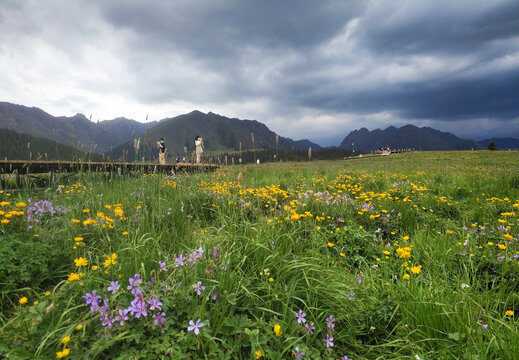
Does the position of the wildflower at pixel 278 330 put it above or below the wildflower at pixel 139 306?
below

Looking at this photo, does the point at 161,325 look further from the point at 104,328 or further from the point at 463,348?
the point at 463,348

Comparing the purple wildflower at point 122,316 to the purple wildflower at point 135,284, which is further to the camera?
the purple wildflower at point 135,284

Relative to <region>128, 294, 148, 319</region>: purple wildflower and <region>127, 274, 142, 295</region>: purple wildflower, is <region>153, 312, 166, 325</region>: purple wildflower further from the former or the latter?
<region>127, 274, 142, 295</region>: purple wildflower

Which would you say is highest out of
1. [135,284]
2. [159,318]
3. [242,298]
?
[135,284]

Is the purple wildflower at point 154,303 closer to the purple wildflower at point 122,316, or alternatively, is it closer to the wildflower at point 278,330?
the purple wildflower at point 122,316

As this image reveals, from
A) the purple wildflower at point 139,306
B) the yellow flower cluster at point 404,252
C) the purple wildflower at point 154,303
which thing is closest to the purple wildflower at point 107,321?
the purple wildflower at point 139,306

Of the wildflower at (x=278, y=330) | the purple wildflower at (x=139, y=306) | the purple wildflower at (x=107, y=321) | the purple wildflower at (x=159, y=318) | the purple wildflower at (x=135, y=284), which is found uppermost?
the purple wildflower at (x=135, y=284)

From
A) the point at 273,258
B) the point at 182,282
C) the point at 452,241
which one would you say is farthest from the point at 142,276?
the point at 452,241

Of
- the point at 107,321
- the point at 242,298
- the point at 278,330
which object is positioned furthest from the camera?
the point at 242,298

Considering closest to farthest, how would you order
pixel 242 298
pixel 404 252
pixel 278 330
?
pixel 278 330, pixel 242 298, pixel 404 252

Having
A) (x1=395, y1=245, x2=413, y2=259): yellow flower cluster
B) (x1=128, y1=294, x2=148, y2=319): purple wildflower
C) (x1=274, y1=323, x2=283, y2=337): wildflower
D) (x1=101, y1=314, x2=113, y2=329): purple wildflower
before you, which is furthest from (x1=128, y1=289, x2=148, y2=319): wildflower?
(x1=395, y1=245, x2=413, y2=259): yellow flower cluster

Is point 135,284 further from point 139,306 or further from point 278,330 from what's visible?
point 278,330

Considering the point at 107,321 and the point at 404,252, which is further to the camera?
the point at 404,252

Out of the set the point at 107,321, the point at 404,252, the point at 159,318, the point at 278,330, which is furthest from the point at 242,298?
the point at 404,252
